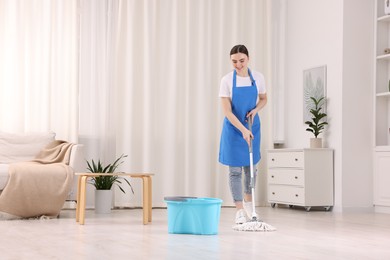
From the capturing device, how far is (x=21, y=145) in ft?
20.2

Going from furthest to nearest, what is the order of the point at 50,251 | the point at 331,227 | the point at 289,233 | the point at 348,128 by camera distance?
1. the point at 348,128
2. the point at 331,227
3. the point at 289,233
4. the point at 50,251

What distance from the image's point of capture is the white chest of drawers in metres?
6.59

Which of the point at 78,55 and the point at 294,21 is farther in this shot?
the point at 294,21

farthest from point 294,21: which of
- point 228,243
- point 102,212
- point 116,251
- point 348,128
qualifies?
point 116,251

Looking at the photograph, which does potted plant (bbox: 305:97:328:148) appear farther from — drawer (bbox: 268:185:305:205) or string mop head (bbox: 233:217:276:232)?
string mop head (bbox: 233:217:276:232)

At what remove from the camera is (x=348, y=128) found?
659 cm

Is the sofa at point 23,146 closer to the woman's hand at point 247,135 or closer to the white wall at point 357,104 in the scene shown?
the woman's hand at point 247,135

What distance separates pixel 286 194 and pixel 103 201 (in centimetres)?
183

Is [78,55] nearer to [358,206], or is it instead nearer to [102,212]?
[102,212]

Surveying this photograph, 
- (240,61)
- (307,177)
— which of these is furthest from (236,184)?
(307,177)

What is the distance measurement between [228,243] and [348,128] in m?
3.13

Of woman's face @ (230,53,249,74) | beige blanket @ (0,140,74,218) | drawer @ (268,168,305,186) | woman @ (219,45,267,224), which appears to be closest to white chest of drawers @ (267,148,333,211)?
drawer @ (268,168,305,186)

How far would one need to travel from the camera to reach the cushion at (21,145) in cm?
611

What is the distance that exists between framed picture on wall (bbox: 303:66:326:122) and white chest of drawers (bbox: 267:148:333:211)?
50 centimetres
